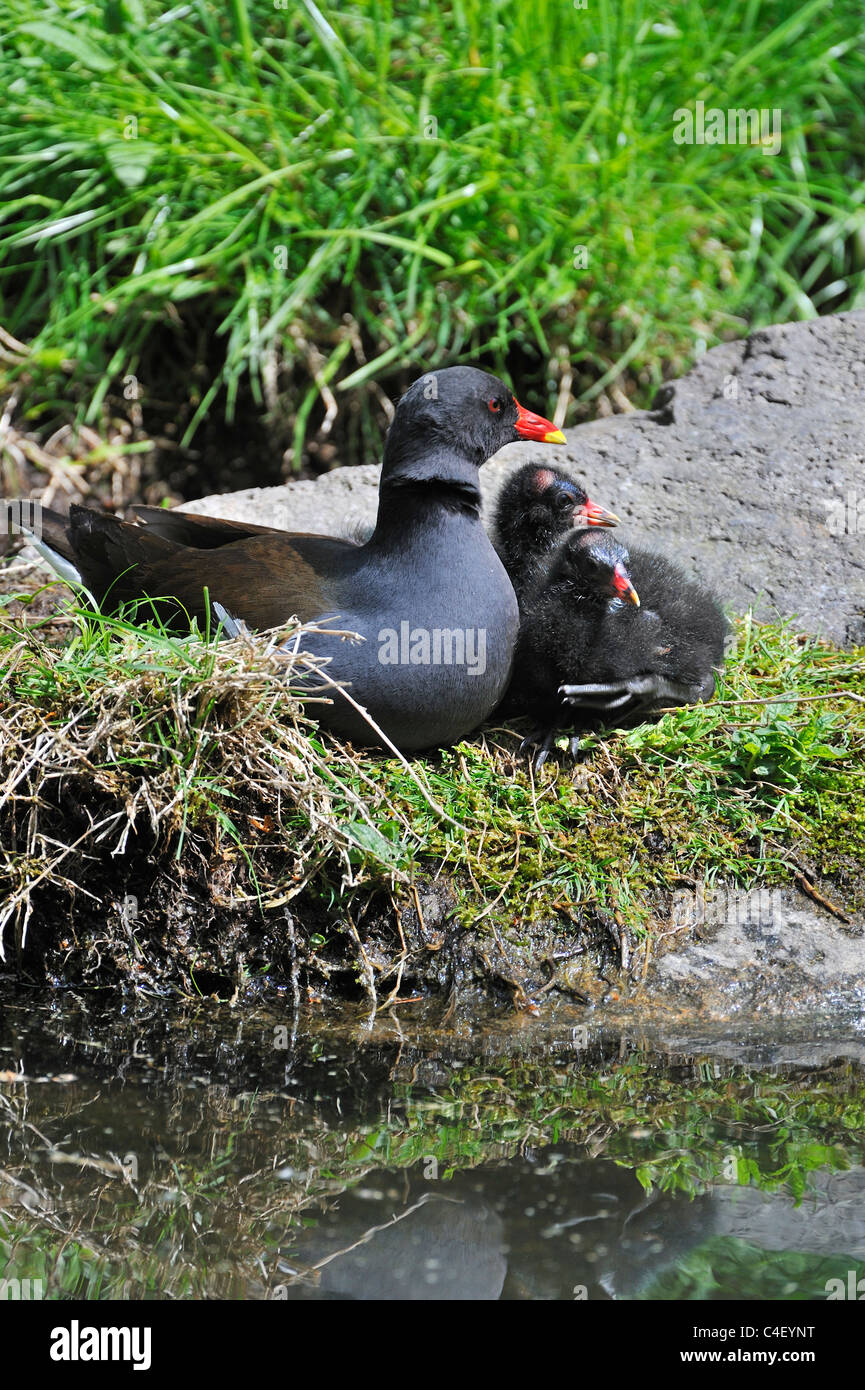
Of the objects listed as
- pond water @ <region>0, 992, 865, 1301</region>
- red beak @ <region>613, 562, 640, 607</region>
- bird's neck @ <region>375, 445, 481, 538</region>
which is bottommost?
pond water @ <region>0, 992, 865, 1301</region>

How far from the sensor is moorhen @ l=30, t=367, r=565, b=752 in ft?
11.6

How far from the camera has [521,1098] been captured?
115 inches

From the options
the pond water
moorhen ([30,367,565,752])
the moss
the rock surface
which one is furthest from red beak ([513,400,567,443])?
the pond water

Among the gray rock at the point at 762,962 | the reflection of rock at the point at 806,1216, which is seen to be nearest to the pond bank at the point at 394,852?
the gray rock at the point at 762,962

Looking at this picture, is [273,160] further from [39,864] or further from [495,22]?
[39,864]

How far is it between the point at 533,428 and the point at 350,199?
7.37 feet

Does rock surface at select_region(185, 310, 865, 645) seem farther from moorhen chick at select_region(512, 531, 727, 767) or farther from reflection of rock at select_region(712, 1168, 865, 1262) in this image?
reflection of rock at select_region(712, 1168, 865, 1262)

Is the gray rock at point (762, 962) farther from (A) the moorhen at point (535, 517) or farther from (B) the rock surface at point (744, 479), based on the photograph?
(B) the rock surface at point (744, 479)

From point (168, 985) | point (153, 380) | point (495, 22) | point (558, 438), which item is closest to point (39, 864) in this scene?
point (168, 985)

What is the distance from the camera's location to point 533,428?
3912mm

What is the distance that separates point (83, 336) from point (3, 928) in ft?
10.8

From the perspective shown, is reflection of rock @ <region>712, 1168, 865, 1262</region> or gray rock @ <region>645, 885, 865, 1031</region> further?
gray rock @ <region>645, 885, 865, 1031</region>

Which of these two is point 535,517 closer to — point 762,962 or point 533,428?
point 533,428

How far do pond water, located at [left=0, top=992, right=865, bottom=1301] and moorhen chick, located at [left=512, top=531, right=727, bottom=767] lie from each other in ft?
3.09
